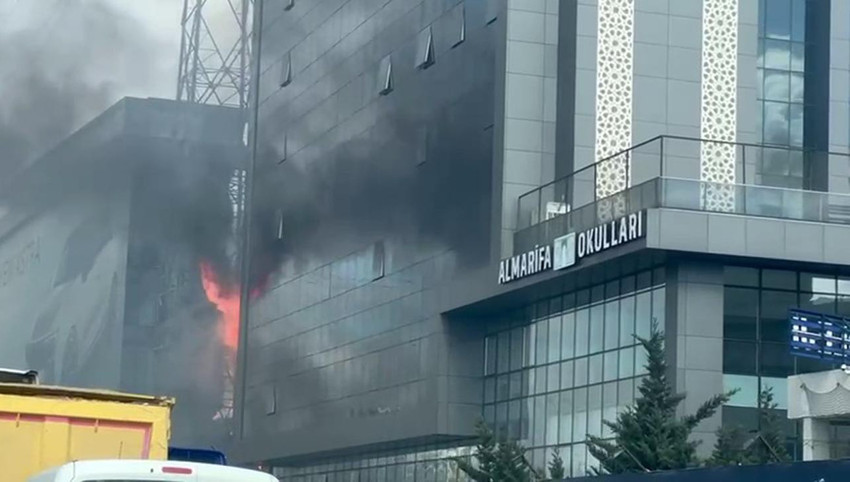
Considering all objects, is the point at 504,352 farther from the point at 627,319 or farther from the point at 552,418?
the point at 627,319

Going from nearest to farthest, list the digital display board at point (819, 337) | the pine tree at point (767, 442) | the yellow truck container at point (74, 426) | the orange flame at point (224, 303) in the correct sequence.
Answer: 1. the yellow truck container at point (74, 426)
2. the pine tree at point (767, 442)
3. the digital display board at point (819, 337)
4. the orange flame at point (224, 303)

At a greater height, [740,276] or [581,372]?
[740,276]

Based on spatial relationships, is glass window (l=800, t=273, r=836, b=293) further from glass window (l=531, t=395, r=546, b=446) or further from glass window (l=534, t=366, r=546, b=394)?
glass window (l=531, t=395, r=546, b=446)

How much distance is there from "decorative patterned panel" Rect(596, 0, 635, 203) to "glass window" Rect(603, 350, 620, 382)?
12.8 ft

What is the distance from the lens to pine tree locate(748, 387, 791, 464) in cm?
2914

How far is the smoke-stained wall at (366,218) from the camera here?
1689 inches

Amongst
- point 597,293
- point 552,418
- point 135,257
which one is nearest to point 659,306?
point 597,293

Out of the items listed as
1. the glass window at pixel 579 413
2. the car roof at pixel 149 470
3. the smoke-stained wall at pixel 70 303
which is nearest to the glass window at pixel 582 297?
the glass window at pixel 579 413

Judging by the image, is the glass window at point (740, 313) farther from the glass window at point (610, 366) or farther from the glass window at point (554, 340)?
the glass window at point (554, 340)

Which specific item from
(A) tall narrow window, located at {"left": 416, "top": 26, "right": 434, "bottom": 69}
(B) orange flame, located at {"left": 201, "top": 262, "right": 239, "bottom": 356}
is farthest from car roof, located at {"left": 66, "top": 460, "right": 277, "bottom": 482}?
(B) orange flame, located at {"left": 201, "top": 262, "right": 239, "bottom": 356}

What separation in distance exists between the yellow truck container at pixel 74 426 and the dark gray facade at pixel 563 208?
22.0 meters

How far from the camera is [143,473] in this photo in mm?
11086

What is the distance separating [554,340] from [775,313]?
5.39 meters

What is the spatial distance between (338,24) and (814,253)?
19346 mm
